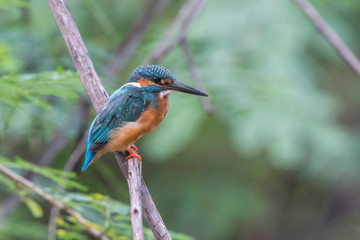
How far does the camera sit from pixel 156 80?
8.99 feet

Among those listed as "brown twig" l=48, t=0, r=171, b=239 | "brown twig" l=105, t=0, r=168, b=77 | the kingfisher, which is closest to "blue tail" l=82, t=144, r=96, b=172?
the kingfisher

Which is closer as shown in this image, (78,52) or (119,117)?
(78,52)

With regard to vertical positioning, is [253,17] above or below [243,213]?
above

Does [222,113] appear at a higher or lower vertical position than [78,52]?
lower

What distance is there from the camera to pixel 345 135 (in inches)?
176

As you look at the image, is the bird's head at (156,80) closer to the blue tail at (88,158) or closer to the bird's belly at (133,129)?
the bird's belly at (133,129)

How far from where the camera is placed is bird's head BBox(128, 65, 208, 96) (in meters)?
2.71

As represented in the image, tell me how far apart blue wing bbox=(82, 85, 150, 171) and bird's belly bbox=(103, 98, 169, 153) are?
1.1 inches

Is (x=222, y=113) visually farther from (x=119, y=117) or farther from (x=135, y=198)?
(x=135, y=198)

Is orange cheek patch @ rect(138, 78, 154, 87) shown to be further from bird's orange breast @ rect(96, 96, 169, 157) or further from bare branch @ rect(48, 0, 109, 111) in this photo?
bare branch @ rect(48, 0, 109, 111)

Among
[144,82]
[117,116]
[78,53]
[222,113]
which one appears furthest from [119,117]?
[222,113]

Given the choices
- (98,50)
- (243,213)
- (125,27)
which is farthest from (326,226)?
(98,50)

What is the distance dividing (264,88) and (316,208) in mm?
2697

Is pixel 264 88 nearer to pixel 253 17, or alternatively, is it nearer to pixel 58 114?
pixel 253 17
